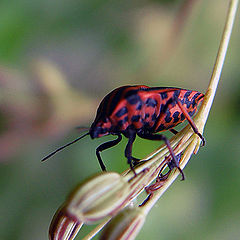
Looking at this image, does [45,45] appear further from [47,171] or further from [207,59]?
[207,59]

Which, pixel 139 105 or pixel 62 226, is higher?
pixel 139 105

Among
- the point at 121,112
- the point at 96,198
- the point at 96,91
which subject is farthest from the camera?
the point at 96,91

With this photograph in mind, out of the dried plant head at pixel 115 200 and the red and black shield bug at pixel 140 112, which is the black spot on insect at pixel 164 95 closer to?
the red and black shield bug at pixel 140 112

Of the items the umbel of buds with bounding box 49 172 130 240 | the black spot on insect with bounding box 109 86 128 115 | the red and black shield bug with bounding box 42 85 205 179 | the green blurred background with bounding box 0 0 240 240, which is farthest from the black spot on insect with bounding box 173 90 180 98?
the green blurred background with bounding box 0 0 240 240

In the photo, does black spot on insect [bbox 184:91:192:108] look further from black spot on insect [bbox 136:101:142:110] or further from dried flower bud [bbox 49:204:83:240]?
dried flower bud [bbox 49:204:83:240]

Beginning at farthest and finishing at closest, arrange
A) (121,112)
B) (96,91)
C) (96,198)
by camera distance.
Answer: (96,91), (121,112), (96,198)

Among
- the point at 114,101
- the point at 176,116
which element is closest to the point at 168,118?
the point at 176,116

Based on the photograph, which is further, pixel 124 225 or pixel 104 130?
pixel 104 130

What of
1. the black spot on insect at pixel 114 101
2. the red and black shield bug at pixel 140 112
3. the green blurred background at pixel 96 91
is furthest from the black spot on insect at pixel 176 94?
the green blurred background at pixel 96 91

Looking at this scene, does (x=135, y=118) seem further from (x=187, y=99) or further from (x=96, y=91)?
(x=96, y=91)
